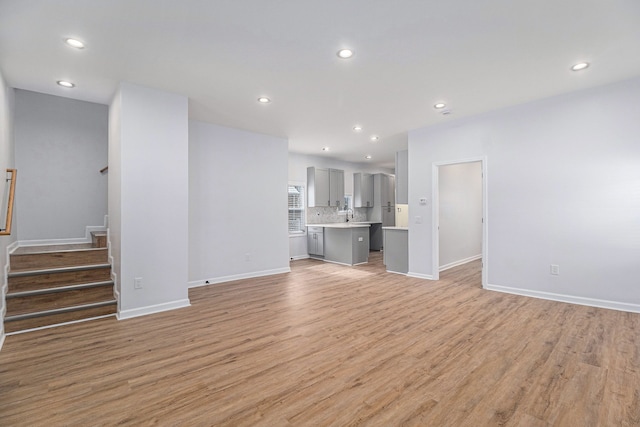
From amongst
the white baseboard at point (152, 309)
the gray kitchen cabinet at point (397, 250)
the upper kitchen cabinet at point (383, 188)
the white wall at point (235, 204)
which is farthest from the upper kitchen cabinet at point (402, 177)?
the white baseboard at point (152, 309)

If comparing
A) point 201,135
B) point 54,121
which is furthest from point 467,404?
point 54,121

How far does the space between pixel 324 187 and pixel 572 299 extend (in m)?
5.66

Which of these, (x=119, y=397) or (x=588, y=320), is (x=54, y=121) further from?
(x=588, y=320)

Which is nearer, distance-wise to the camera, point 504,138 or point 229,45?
point 229,45

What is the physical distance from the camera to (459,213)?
22.5 feet

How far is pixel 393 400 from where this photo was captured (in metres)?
1.97

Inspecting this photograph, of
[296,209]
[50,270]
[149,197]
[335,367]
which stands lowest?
[335,367]

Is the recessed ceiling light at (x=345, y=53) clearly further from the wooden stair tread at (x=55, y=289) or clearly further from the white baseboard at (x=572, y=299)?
the white baseboard at (x=572, y=299)

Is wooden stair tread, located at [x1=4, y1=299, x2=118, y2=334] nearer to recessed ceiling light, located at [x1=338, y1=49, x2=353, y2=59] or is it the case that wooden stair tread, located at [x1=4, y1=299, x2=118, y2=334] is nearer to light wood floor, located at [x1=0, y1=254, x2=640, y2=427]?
light wood floor, located at [x1=0, y1=254, x2=640, y2=427]

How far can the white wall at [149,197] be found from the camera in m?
3.56

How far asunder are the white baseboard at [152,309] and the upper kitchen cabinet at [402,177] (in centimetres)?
436

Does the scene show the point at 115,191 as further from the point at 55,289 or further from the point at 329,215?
the point at 329,215

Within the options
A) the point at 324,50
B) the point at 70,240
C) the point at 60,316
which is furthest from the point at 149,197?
the point at 324,50

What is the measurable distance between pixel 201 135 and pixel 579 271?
6082 mm
